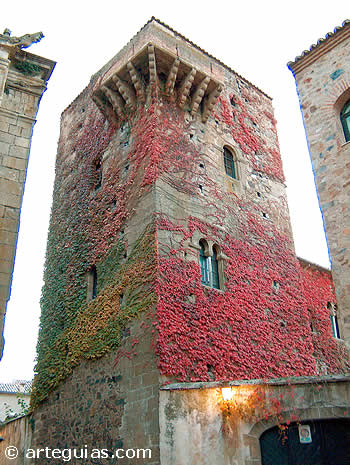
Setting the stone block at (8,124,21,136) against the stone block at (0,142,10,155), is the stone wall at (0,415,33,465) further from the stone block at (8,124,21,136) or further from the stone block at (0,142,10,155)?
the stone block at (8,124,21,136)

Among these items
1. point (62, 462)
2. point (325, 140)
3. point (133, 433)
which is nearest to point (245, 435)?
point (133, 433)

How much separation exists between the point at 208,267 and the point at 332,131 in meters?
5.08

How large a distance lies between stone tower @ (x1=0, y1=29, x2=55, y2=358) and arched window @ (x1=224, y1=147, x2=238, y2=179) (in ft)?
26.5

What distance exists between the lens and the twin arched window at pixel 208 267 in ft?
42.2

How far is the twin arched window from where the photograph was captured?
1285 cm

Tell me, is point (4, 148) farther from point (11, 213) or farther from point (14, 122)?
point (11, 213)

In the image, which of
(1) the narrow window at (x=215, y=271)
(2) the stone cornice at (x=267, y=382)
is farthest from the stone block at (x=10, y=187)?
(1) the narrow window at (x=215, y=271)

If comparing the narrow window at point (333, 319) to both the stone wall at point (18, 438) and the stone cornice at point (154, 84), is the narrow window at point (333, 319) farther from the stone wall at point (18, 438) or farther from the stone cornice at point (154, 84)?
the stone wall at point (18, 438)

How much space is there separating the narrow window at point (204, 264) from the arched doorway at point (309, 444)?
431 centimetres

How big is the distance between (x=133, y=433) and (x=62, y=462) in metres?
3.15

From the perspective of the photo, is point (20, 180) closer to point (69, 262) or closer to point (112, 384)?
point (112, 384)

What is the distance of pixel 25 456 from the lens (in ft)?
45.3

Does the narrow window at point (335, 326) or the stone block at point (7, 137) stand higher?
the stone block at point (7, 137)

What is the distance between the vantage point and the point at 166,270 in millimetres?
11789
